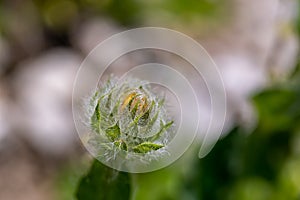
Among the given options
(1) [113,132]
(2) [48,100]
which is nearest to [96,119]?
(1) [113,132]

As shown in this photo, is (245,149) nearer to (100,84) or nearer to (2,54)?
(100,84)

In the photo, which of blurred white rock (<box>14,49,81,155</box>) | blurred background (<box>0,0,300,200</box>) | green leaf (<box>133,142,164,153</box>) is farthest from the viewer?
blurred white rock (<box>14,49,81,155</box>)

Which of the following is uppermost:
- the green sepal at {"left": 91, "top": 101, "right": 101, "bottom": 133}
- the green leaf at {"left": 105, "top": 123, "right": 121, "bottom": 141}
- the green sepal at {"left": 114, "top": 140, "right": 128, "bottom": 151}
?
the green sepal at {"left": 91, "top": 101, "right": 101, "bottom": 133}

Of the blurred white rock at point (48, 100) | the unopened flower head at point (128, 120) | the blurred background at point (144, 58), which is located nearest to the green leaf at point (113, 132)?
the unopened flower head at point (128, 120)

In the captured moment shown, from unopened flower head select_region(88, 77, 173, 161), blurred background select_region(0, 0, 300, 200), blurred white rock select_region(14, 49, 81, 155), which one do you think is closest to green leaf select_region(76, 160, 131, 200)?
unopened flower head select_region(88, 77, 173, 161)

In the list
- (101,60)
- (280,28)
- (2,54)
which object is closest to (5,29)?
(2,54)

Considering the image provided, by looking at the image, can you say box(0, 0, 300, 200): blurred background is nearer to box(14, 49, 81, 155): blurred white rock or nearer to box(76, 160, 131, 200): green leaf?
box(14, 49, 81, 155): blurred white rock
